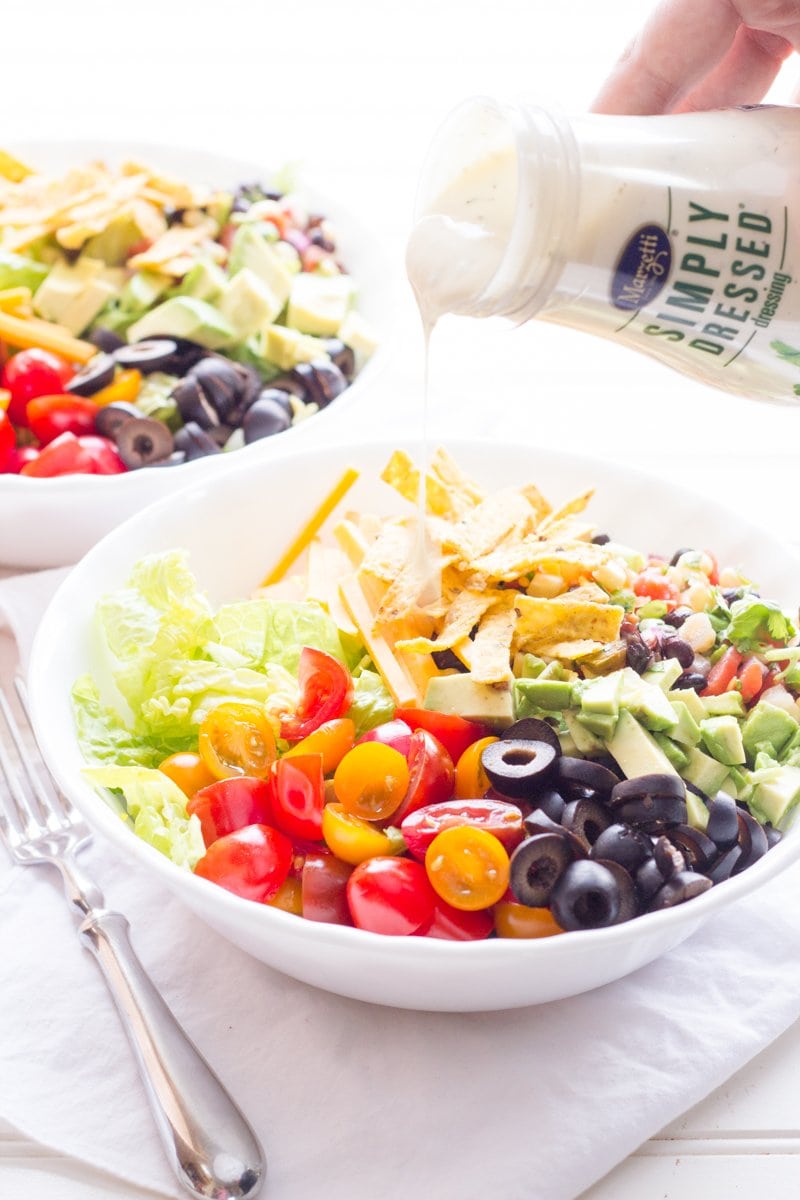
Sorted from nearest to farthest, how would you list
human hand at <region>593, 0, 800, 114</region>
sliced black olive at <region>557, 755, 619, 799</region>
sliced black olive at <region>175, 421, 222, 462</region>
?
sliced black olive at <region>557, 755, 619, 799</region> < human hand at <region>593, 0, 800, 114</region> < sliced black olive at <region>175, 421, 222, 462</region>

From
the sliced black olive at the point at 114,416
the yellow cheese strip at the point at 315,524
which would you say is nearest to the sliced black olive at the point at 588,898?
the yellow cheese strip at the point at 315,524


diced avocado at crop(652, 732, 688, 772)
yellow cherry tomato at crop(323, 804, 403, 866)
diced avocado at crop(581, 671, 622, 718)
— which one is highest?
diced avocado at crop(581, 671, 622, 718)

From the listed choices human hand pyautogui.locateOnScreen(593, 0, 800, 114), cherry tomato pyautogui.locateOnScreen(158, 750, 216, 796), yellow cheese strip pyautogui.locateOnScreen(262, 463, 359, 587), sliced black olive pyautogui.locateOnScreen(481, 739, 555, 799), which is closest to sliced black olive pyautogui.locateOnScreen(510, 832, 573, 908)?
sliced black olive pyautogui.locateOnScreen(481, 739, 555, 799)

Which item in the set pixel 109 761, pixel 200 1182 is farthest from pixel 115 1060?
pixel 109 761

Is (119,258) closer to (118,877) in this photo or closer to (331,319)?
(331,319)

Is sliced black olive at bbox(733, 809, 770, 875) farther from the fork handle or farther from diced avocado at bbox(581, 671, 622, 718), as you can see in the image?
the fork handle

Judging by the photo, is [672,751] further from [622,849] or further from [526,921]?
[526,921]

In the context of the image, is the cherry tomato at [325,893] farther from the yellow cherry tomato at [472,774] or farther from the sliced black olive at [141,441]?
the sliced black olive at [141,441]

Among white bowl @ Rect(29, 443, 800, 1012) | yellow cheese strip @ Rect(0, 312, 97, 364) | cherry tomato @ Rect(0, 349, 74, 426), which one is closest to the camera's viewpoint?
white bowl @ Rect(29, 443, 800, 1012)
